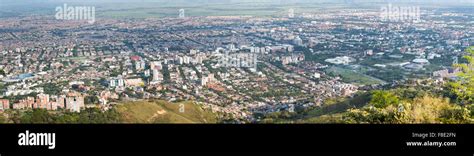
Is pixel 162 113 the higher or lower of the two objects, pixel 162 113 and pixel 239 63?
the lower

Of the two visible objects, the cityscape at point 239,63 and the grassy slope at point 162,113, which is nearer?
the grassy slope at point 162,113

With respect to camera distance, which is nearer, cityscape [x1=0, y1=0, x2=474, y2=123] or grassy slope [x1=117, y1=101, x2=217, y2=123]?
grassy slope [x1=117, y1=101, x2=217, y2=123]

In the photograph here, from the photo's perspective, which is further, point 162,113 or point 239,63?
point 239,63
